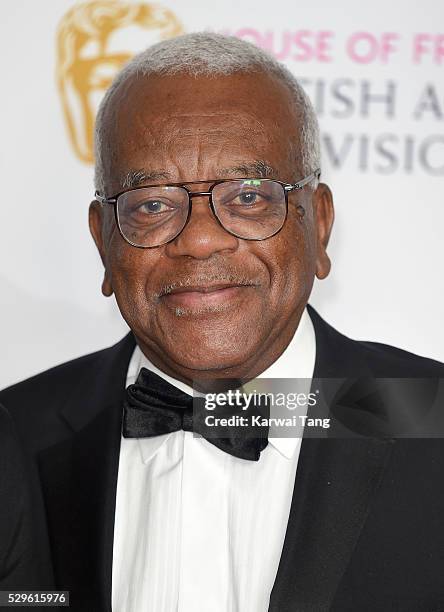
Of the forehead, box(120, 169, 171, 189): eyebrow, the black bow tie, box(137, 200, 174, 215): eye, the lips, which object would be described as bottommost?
the black bow tie

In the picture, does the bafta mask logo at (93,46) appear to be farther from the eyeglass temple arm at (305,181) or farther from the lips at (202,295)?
the lips at (202,295)

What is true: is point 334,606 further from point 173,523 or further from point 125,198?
point 125,198

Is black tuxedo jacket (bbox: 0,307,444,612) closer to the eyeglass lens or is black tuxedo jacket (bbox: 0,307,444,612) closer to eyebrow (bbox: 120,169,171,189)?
the eyeglass lens

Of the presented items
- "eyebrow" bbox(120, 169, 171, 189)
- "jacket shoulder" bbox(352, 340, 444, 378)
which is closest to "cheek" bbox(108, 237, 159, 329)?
"eyebrow" bbox(120, 169, 171, 189)

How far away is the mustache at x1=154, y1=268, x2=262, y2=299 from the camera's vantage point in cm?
174

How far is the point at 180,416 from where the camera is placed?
1911 mm

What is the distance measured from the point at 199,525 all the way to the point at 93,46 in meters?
1.27

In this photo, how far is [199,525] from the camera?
1863mm

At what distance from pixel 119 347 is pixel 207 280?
487mm

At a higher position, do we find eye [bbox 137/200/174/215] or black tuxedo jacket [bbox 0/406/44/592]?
eye [bbox 137/200/174/215]

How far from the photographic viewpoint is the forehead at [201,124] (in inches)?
70.0

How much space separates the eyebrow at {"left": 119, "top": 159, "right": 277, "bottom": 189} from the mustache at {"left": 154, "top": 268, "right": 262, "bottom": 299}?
0.18 metres

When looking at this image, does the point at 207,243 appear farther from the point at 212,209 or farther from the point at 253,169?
the point at 253,169

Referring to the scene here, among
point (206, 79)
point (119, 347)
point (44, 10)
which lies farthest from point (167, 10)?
point (119, 347)
